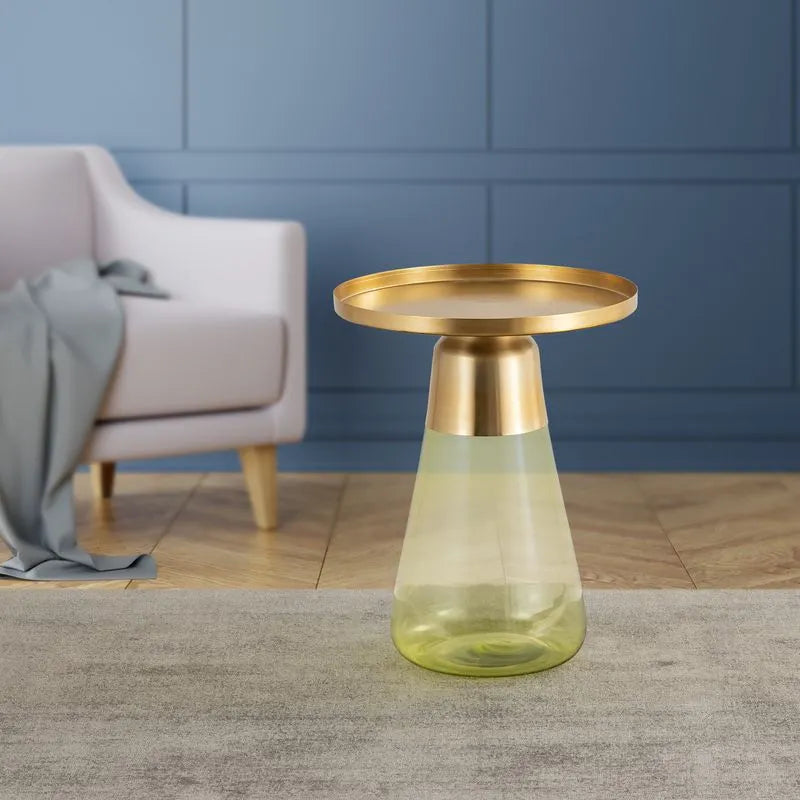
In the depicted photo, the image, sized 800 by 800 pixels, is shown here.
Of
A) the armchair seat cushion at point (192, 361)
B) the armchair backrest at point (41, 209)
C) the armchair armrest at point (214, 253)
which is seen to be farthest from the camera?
the armchair backrest at point (41, 209)

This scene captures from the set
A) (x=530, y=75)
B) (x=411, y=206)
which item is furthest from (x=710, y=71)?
(x=411, y=206)

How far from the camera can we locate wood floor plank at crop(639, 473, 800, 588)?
2.19 m

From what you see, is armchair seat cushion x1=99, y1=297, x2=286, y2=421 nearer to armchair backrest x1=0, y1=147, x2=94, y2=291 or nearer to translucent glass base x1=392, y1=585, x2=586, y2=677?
armchair backrest x1=0, y1=147, x2=94, y2=291

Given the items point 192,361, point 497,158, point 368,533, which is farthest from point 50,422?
point 497,158

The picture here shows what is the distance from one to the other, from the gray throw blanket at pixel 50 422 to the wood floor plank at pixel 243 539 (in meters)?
0.10

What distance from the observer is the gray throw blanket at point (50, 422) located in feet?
7.16

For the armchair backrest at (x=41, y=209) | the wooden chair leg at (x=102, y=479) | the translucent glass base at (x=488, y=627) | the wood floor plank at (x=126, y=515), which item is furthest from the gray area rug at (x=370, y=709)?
the armchair backrest at (x=41, y=209)

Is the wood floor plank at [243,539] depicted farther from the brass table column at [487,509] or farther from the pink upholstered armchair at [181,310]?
the brass table column at [487,509]

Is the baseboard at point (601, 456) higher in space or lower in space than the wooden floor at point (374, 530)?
higher

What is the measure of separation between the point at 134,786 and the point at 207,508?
4.90 feet

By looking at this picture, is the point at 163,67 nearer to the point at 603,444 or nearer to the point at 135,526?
the point at 135,526

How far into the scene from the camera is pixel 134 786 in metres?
1.20

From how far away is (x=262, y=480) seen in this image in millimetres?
2479

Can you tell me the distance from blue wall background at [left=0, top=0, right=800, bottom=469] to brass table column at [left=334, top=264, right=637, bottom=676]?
1.55 m
